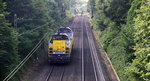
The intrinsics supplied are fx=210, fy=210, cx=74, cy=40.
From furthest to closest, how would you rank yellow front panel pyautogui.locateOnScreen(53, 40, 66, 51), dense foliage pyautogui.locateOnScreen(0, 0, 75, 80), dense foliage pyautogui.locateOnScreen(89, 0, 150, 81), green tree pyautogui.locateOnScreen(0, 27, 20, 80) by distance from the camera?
yellow front panel pyautogui.locateOnScreen(53, 40, 66, 51), dense foliage pyautogui.locateOnScreen(0, 0, 75, 80), green tree pyautogui.locateOnScreen(0, 27, 20, 80), dense foliage pyautogui.locateOnScreen(89, 0, 150, 81)

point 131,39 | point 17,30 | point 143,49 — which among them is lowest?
point 131,39

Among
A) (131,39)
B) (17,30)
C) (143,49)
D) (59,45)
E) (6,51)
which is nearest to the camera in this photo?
(143,49)

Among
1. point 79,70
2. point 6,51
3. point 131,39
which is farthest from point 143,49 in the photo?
point 79,70

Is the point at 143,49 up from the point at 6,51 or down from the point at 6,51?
up

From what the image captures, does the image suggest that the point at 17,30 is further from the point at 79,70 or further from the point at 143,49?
the point at 143,49

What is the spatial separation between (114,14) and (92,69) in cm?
1033

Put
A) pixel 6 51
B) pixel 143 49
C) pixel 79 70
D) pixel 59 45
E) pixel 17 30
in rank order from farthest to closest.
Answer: pixel 59 45 → pixel 79 70 → pixel 17 30 → pixel 6 51 → pixel 143 49

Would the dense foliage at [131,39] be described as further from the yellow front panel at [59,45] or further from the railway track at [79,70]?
the yellow front panel at [59,45]

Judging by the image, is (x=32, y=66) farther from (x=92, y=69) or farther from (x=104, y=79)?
(x=104, y=79)

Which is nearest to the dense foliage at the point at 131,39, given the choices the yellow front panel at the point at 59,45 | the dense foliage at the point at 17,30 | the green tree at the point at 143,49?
the green tree at the point at 143,49

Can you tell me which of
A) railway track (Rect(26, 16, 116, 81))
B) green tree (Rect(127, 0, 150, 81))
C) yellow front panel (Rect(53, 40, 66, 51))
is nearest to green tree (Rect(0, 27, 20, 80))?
railway track (Rect(26, 16, 116, 81))

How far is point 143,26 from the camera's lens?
1334 centimetres

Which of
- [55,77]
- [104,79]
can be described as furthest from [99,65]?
[55,77]

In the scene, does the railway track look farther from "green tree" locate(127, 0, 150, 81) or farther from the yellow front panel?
"green tree" locate(127, 0, 150, 81)
